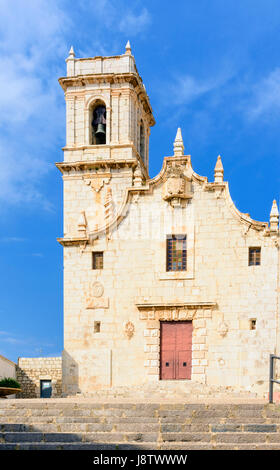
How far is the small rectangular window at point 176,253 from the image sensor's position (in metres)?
27.6

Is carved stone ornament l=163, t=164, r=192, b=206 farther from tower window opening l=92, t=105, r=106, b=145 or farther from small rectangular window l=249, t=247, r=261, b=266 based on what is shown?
tower window opening l=92, t=105, r=106, b=145

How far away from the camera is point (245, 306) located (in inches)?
1046

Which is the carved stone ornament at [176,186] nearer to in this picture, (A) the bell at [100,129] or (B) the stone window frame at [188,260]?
(B) the stone window frame at [188,260]

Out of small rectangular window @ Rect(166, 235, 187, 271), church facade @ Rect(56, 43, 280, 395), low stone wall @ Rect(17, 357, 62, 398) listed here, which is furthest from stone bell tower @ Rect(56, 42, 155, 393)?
low stone wall @ Rect(17, 357, 62, 398)

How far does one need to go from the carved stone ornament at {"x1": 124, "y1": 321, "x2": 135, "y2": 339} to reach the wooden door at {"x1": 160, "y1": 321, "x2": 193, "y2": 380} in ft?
4.51

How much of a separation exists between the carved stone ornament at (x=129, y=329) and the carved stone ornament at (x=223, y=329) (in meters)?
3.96

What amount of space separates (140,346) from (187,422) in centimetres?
1147

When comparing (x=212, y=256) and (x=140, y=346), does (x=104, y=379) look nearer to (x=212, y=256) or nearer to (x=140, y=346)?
Answer: (x=140, y=346)

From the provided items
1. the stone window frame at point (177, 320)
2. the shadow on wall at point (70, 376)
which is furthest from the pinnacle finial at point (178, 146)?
the shadow on wall at point (70, 376)

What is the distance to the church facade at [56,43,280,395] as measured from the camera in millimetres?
26375

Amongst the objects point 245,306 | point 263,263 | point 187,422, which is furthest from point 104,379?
point 187,422

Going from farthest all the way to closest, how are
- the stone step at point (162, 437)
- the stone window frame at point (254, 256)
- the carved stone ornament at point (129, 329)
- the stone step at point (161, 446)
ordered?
the carved stone ornament at point (129, 329) → the stone window frame at point (254, 256) → the stone step at point (162, 437) → the stone step at point (161, 446)

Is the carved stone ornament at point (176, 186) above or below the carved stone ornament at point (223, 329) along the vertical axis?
above
